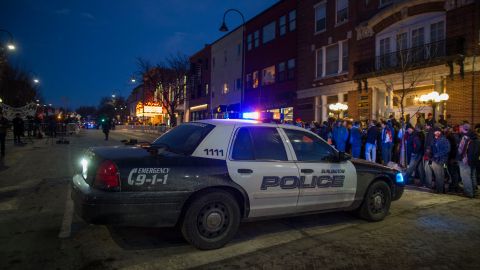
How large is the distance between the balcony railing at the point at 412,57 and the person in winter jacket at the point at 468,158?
24.6 ft

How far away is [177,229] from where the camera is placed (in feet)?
18.5

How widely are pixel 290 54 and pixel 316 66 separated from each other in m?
3.23

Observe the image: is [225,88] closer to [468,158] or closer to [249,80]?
[249,80]

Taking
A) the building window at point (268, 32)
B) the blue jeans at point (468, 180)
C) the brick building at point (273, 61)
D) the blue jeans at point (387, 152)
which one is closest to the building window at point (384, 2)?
the brick building at point (273, 61)

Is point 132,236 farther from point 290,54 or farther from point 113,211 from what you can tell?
point 290,54

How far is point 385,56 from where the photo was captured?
19297mm

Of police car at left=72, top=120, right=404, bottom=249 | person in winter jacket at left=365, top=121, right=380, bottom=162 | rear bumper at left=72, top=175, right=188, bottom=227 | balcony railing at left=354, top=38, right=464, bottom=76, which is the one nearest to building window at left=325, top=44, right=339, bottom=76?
balcony railing at left=354, top=38, right=464, bottom=76

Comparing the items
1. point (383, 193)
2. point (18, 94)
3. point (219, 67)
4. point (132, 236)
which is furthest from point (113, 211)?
point (18, 94)

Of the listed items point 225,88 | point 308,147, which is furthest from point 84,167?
point 225,88

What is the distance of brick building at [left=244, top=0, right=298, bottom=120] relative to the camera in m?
27.3

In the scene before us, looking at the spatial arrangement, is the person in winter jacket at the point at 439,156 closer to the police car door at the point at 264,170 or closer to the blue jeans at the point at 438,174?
the blue jeans at the point at 438,174

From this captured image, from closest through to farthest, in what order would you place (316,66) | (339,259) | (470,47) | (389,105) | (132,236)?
(339,259)
(132,236)
(470,47)
(389,105)
(316,66)

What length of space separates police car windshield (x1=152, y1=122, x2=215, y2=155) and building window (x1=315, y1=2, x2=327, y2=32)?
66.9 feet

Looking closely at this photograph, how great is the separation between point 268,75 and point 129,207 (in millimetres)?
26788
